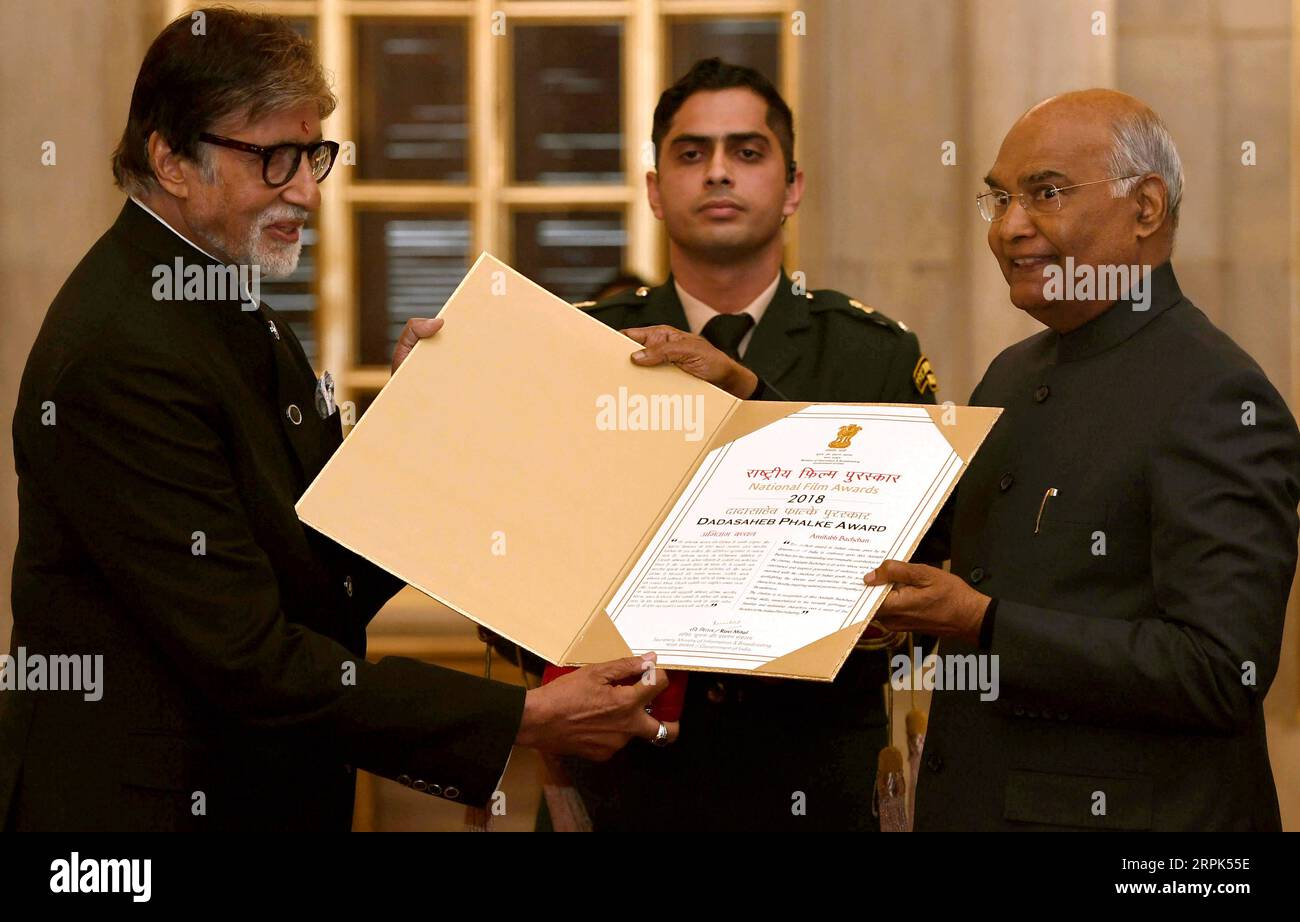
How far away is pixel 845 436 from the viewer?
2.11m

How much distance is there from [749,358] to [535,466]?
0.72m

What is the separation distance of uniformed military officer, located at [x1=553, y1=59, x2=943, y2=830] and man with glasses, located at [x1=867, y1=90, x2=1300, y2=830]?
1.26 feet

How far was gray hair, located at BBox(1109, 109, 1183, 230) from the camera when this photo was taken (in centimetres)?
205

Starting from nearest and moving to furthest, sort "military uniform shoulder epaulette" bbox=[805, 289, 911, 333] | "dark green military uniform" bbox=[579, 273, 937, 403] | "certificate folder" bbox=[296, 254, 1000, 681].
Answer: "certificate folder" bbox=[296, 254, 1000, 681], "dark green military uniform" bbox=[579, 273, 937, 403], "military uniform shoulder epaulette" bbox=[805, 289, 911, 333]

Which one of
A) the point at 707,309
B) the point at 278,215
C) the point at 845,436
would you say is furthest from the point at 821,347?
the point at 278,215

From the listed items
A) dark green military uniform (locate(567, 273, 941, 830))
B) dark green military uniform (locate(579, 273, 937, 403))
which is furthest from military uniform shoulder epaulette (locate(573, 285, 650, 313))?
dark green military uniform (locate(567, 273, 941, 830))

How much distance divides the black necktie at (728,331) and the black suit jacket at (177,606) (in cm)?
93

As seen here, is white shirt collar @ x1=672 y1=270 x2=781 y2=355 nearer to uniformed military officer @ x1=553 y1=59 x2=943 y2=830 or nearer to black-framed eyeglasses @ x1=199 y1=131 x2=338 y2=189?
uniformed military officer @ x1=553 y1=59 x2=943 y2=830

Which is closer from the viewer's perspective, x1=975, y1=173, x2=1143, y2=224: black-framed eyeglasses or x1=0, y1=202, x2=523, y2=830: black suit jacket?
x1=0, y1=202, x2=523, y2=830: black suit jacket

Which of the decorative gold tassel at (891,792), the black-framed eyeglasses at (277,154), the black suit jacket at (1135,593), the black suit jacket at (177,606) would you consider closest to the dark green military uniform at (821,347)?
the black suit jacket at (1135,593)

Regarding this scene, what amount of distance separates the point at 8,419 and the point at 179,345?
2.32 m

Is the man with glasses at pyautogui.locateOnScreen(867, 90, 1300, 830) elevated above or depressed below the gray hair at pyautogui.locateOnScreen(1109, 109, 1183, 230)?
below

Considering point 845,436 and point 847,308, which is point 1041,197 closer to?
point 845,436
